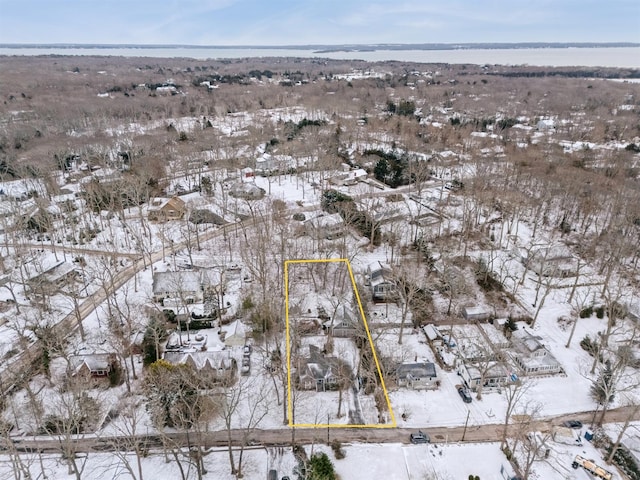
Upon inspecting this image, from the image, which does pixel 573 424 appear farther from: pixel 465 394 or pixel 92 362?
pixel 92 362

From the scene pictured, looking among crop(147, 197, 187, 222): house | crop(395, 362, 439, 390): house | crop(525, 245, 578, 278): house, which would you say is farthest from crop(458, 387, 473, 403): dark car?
crop(147, 197, 187, 222): house

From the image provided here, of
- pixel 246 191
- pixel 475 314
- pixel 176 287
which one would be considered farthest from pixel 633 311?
pixel 246 191

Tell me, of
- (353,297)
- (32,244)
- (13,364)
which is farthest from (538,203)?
(32,244)

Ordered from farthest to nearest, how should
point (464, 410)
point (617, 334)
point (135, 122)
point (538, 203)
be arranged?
point (135, 122) → point (538, 203) → point (617, 334) → point (464, 410)

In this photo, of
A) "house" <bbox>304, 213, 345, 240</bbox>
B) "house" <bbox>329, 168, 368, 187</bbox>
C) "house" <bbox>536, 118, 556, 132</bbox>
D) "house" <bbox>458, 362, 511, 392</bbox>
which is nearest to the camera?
"house" <bbox>458, 362, 511, 392</bbox>

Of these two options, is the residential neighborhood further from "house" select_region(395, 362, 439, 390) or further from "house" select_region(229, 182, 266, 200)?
"house" select_region(229, 182, 266, 200)

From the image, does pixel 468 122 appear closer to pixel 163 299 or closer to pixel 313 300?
pixel 313 300

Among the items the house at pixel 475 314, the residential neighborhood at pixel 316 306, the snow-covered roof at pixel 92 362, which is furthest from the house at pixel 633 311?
the snow-covered roof at pixel 92 362
